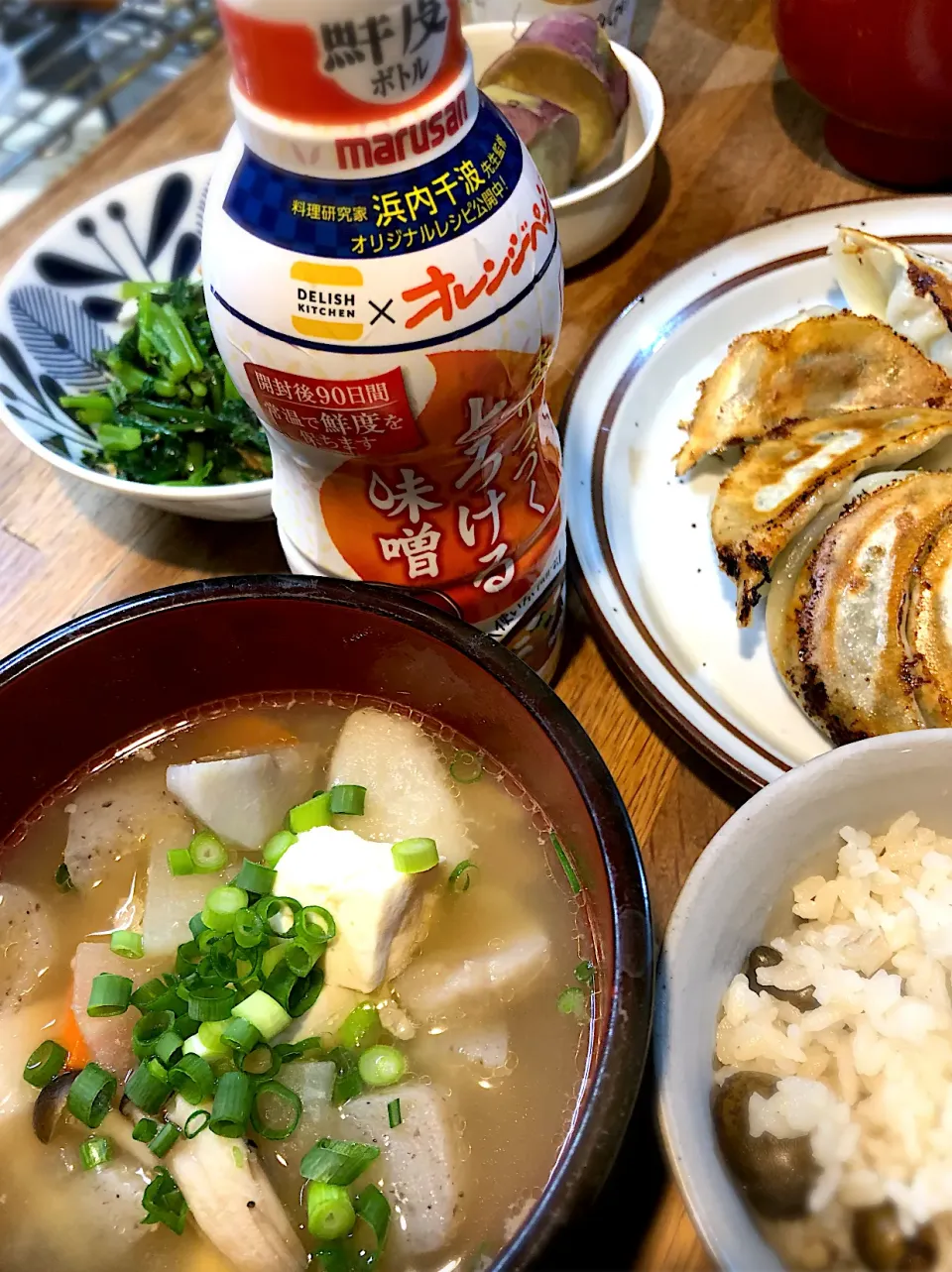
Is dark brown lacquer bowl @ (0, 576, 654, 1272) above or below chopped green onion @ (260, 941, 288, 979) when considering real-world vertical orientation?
above

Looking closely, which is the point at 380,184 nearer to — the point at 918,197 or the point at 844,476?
the point at 844,476

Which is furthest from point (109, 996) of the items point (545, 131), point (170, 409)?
point (545, 131)

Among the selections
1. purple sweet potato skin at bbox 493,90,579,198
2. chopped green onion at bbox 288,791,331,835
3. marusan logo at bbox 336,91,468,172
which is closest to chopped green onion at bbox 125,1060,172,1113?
chopped green onion at bbox 288,791,331,835

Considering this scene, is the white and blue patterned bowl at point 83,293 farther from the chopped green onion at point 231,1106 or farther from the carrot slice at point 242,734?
the chopped green onion at point 231,1106

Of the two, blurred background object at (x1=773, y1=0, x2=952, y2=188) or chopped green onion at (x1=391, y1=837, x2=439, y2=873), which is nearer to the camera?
chopped green onion at (x1=391, y1=837, x2=439, y2=873)

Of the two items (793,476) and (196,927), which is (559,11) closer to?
(793,476)

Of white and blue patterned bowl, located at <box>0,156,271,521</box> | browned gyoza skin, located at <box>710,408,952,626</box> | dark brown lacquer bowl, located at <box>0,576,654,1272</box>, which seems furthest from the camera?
white and blue patterned bowl, located at <box>0,156,271,521</box>

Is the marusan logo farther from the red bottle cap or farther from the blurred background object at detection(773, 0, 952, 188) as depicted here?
the blurred background object at detection(773, 0, 952, 188)
